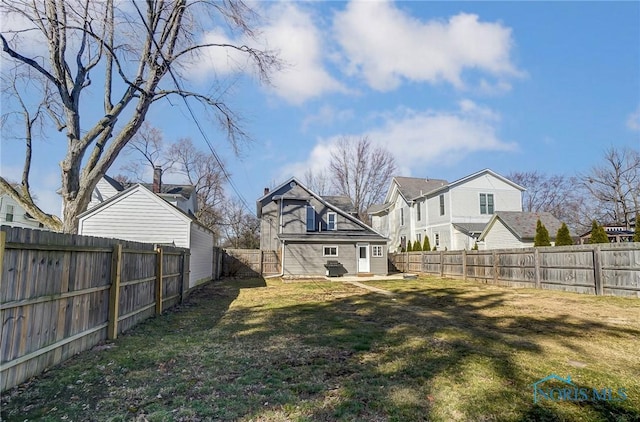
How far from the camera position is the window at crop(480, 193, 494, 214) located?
1040 inches

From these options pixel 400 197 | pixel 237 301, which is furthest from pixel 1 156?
pixel 400 197

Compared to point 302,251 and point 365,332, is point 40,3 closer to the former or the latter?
point 365,332

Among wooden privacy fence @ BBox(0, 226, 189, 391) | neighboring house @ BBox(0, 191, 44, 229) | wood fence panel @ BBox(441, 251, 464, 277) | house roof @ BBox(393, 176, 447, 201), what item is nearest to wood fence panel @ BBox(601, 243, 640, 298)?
wood fence panel @ BBox(441, 251, 464, 277)

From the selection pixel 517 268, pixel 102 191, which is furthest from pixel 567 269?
pixel 102 191

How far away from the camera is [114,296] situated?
5.61 m

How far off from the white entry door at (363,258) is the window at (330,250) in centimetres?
142

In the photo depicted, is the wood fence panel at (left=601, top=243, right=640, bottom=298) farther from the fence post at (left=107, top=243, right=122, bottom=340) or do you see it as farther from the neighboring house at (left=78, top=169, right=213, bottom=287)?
the neighboring house at (left=78, top=169, right=213, bottom=287)

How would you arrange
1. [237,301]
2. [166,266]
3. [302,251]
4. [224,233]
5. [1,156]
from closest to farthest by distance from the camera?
[166,266] → [237,301] → [1,156] → [302,251] → [224,233]

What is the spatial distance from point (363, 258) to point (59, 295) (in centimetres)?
1904

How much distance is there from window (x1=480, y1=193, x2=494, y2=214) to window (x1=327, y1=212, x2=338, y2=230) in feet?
Result: 37.9

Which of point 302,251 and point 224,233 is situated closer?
point 302,251

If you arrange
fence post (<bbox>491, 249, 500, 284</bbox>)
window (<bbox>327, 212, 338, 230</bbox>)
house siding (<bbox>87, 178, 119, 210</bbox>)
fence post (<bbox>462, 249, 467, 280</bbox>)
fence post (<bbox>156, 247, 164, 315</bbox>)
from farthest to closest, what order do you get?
window (<bbox>327, 212, 338, 230</bbox>) < house siding (<bbox>87, 178, 119, 210</bbox>) < fence post (<bbox>462, 249, 467, 280</bbox>) < fence post (<bbox>491, 249, 500, 284</bbox>) < fence post (<bbox>156, 247, 164, 315</bbox>)

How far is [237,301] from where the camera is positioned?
10484 millimetres

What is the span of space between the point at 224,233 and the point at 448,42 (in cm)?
3403
